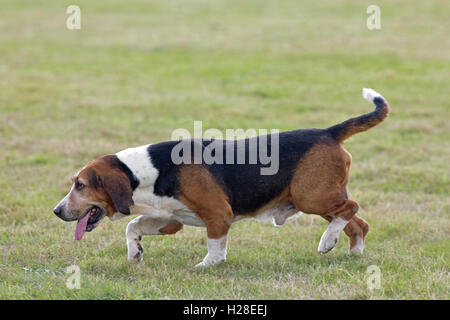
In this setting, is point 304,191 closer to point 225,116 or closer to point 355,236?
point 355,236

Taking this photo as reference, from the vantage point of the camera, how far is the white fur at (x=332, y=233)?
667 centimetres

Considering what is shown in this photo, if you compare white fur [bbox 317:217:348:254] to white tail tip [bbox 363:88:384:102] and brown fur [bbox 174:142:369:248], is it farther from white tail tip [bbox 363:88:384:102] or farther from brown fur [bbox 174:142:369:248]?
white tail tip [bbox 363:88:384:102]

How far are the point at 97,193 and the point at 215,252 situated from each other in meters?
1.20

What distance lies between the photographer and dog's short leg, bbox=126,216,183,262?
6.70 meters

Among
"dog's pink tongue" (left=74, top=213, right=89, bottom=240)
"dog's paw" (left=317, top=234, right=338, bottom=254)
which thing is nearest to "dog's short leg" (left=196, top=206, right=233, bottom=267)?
"dog's paw" (left=317, top=234, right=338, bottom=254)

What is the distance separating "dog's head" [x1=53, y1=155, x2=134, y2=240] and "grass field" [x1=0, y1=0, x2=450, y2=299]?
0.55 metres

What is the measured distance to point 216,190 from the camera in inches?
255

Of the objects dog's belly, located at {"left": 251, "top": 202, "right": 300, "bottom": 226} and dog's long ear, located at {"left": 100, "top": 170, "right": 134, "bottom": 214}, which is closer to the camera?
dog's long ear, located at {"left": 100, "top": 170, "right": 134, "bottom": 214}

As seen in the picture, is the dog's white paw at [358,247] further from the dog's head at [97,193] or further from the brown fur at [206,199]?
the dog's head at [97,193]
